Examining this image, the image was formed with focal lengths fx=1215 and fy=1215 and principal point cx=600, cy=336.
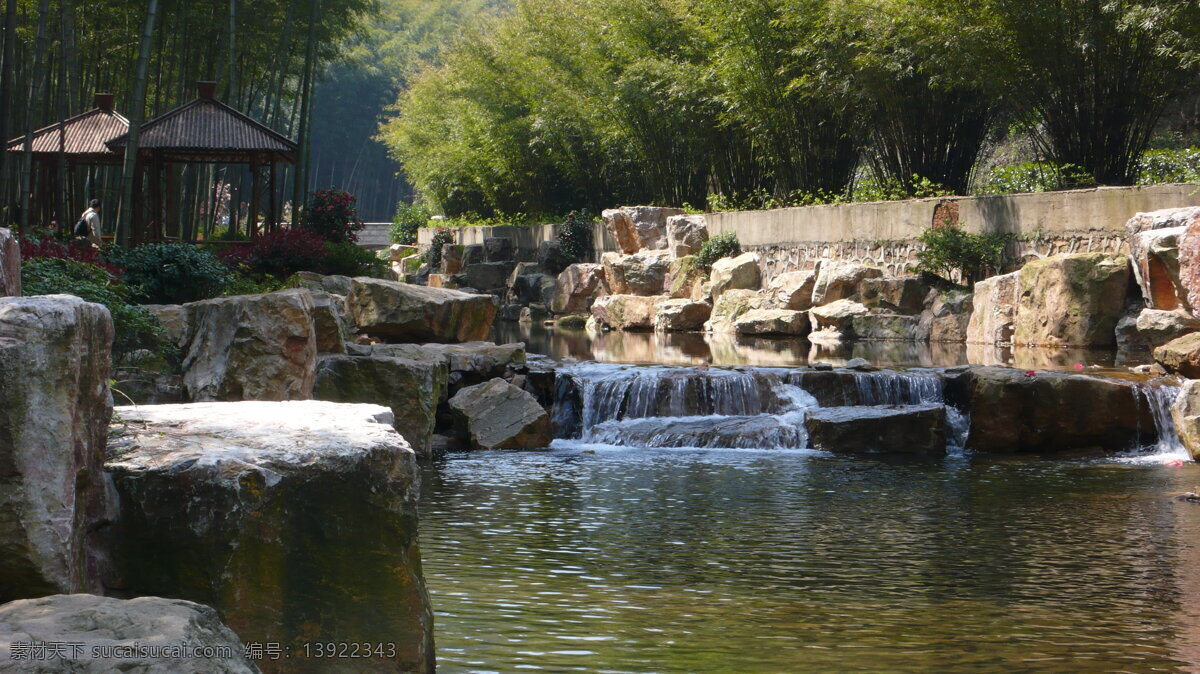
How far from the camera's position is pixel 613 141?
3061 centimetres

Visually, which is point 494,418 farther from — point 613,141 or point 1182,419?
point 613,141

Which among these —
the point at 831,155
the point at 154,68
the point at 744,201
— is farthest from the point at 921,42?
the point at 154,68

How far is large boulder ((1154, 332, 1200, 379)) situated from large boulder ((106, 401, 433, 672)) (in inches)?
388

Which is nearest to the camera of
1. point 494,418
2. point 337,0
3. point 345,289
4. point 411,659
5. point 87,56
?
point 411,659

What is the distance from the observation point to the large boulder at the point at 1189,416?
10195 mm

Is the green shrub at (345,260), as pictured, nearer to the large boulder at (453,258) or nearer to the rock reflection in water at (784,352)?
the rock reflection in water at (784,352)

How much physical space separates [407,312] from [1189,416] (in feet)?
26.3

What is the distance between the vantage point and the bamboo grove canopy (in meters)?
15.7

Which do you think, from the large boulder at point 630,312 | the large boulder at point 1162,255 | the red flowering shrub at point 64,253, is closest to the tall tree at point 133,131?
the red flowering shrub at point 64,253

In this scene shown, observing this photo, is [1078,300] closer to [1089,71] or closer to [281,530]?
[1089,71]

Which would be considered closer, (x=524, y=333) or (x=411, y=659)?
(x=411, y=659)

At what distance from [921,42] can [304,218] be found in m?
9.84

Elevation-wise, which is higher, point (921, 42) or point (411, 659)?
point (921, 42)

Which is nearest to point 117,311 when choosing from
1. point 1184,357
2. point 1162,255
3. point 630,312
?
point 1184,357
